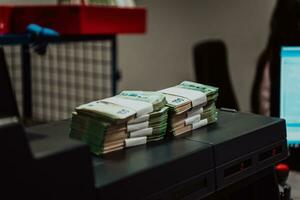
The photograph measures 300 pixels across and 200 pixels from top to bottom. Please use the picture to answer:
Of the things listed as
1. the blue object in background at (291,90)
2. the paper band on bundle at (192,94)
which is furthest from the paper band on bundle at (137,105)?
the blue object in background at (291,90)

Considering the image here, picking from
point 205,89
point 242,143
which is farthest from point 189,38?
point 242,143

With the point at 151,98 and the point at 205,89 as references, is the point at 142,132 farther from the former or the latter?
the point at 205,89

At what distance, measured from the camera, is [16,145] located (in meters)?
0.54

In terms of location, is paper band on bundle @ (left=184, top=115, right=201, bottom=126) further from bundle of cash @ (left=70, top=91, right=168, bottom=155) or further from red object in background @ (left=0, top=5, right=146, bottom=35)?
red object in background @ (left=0, top=5, right=146, bottom=35)

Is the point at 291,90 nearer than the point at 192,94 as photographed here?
No

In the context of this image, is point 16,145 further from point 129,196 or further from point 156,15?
point 156,15

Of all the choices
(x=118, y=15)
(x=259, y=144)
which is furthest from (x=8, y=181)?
(x=118, y=15)

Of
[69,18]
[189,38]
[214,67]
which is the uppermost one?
[69,18]

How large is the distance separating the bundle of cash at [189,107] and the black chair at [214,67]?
1.95 meters

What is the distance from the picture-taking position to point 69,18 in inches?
68.1

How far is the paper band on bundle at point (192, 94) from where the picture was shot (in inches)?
33.0

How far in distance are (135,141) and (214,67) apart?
2301 mm

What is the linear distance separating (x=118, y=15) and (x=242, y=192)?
1.13 metres

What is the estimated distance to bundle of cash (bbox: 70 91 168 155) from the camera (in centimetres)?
71
